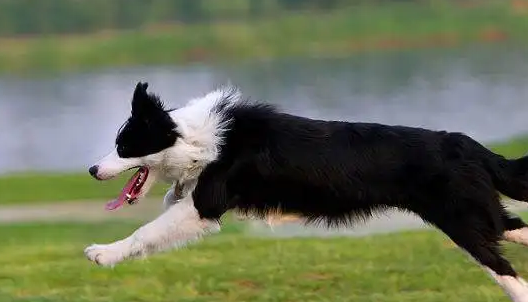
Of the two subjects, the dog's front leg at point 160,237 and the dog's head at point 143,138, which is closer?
the dog's front leg at point 160,237

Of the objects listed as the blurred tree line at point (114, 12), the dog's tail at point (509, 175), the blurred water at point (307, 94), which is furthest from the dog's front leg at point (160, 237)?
the blurred tree line at point (114, 12)

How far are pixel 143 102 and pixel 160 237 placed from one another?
84cm

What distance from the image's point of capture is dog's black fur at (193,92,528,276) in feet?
18.6

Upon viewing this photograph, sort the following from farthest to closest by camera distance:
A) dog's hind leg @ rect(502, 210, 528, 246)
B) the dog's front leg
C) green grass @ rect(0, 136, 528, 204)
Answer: green grass @ rect(0, 136, 528, 204)
dog's hind leg @ rect(502, 210, 528, 246)
the dog's front leg

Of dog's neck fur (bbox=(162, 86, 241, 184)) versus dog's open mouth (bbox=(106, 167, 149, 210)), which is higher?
dog's neck fur (bbox=(162, 86, 241, 184))

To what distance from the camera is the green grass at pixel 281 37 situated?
Answer: 4544 cm

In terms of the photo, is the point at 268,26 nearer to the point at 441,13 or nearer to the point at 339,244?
the point at 441,13

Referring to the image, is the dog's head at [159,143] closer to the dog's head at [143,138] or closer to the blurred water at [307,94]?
the dog's head at [143,138]

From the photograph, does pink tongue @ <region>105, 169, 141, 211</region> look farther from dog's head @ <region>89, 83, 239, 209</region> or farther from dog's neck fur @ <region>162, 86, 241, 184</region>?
dog's neck fur @ <region>162, 86, 241, 184</region>

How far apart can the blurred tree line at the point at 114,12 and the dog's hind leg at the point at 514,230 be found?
4384 cm

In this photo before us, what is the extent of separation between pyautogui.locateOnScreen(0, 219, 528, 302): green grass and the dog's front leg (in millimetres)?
1557

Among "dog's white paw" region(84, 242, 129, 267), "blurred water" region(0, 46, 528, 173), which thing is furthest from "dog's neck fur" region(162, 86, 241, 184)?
"blurred water" region(0, 46, 528, 173)

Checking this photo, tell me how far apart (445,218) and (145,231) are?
1820 millimetres

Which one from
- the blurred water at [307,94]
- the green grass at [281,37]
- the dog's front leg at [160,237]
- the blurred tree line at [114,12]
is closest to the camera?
the dog's front leg at [160,237]
